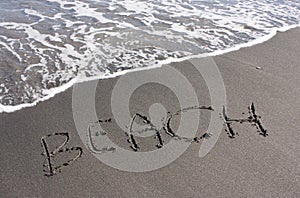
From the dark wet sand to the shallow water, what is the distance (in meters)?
0.45

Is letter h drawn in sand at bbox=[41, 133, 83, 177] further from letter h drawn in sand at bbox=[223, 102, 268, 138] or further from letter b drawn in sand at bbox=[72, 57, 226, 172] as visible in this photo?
letter h drawn in sand at bbox=[223, 102, 268, 138]

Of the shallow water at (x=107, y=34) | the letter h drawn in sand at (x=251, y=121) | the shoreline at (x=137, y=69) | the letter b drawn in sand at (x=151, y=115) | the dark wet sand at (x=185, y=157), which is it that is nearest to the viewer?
the dark wet sand at (x=185, y=157)

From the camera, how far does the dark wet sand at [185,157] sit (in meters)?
2.56

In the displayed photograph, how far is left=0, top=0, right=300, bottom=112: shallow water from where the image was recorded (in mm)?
4047

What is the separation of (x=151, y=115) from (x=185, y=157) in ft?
2.21

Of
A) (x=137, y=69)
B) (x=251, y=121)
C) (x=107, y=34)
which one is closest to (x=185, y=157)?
(x=251, y=121)

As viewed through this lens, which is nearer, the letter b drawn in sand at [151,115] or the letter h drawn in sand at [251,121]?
the letter b drawn in sand at [151,115]

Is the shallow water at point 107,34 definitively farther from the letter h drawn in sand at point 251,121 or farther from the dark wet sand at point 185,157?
the letter h drawn in sand at point 251,121

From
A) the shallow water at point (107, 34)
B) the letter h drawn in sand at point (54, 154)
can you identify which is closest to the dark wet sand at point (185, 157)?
the letter h drawn in sand at point (54, 154)

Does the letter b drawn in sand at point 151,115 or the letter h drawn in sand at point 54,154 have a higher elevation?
the letter b drawn in sand at point 151,115

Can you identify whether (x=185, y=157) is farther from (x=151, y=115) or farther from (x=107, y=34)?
(x=107, y=34)

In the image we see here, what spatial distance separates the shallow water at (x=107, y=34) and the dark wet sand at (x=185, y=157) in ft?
Result: 1.47

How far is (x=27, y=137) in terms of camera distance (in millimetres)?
3027

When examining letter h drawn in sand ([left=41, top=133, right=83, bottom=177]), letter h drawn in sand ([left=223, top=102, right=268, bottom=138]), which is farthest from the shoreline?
letter h drawn in sand ([left=223, top=102, right=268, bottom=138])
